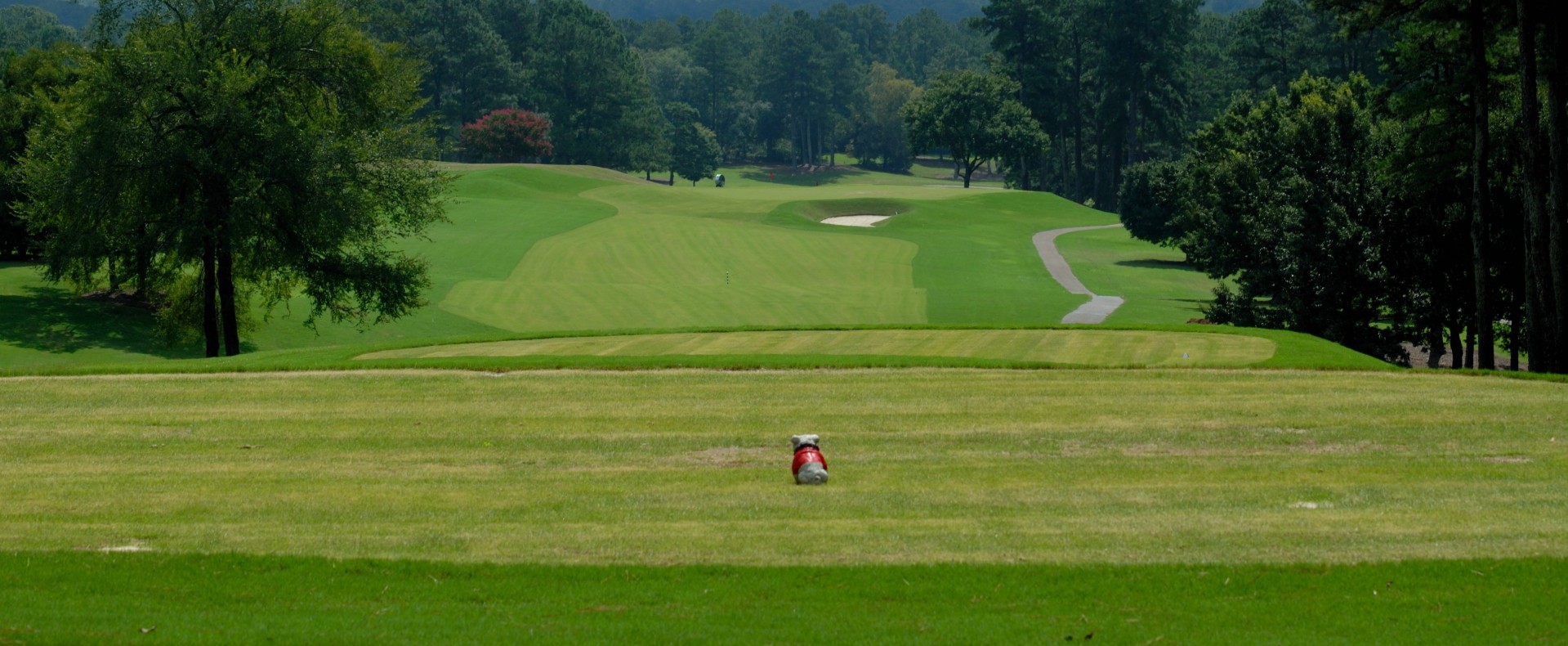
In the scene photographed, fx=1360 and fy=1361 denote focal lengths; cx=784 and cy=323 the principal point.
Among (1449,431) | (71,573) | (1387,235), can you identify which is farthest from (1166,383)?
(1387,235)

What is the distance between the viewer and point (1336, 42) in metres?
117

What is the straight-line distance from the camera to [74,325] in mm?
43688

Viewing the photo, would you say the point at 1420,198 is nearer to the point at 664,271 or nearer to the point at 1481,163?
the point at 1481,163

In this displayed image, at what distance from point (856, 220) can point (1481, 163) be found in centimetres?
7020

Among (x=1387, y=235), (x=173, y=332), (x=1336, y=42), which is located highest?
(x=1336, y=42)

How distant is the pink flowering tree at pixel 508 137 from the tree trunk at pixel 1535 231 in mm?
110095

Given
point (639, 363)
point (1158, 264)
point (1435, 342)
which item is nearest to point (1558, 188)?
point (1435, 342)

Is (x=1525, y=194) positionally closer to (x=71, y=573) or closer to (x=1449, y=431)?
(x=1449, y=431)

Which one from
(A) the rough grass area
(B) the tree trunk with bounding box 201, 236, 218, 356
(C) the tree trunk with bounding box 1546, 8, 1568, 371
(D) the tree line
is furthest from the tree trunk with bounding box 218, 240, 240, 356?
(C) the tree trunk with bounding box 1546, 8, 1568, 371

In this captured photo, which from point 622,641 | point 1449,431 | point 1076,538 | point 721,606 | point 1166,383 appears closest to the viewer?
point 622,641

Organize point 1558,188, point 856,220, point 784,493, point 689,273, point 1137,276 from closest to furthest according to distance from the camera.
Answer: point 784,493, point 1558,188, point 689,273, point 1137,276, point 856,220

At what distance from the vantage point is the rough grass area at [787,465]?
42.1 feet

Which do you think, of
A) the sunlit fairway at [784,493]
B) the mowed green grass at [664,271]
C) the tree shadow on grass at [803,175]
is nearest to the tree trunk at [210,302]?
the mowed green grass at [664,271]

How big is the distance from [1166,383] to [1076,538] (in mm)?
10476
